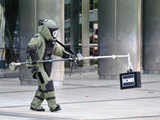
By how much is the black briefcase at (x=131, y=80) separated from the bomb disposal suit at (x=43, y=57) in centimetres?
149

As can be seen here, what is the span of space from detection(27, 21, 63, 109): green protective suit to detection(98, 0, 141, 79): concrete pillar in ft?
25.8

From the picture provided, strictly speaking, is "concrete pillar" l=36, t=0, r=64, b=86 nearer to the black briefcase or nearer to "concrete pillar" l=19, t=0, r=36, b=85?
"concrete pillar" l=19, t=0, r=36, b=85

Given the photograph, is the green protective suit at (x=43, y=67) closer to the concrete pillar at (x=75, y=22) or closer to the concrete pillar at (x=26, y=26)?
the concrete pillar at (x=26, y=26)

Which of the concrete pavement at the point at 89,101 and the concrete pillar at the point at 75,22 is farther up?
the concrete pillar at the point at 75,22

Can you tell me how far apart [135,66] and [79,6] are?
7435 mm

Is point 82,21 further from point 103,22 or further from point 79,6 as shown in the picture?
point 103,22

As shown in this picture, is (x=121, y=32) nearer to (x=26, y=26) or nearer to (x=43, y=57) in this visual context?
(x=26, y=26)

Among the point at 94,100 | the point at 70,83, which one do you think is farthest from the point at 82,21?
the point at 94,100

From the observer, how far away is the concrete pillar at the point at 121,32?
18469mm

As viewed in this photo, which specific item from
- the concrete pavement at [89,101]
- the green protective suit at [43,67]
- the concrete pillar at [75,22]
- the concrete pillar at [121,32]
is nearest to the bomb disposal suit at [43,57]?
the green protective suit at [43,67]

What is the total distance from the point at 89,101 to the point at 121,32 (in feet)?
20.2

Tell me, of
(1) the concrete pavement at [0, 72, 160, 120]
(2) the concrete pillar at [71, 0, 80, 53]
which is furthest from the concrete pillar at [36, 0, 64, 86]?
(2) the concrete pillar at [71, 0, 80, 53]

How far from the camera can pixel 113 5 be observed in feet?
61.0

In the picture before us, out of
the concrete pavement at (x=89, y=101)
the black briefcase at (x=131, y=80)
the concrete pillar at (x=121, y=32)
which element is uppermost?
the concrete pillar at (x=121, y=32)
